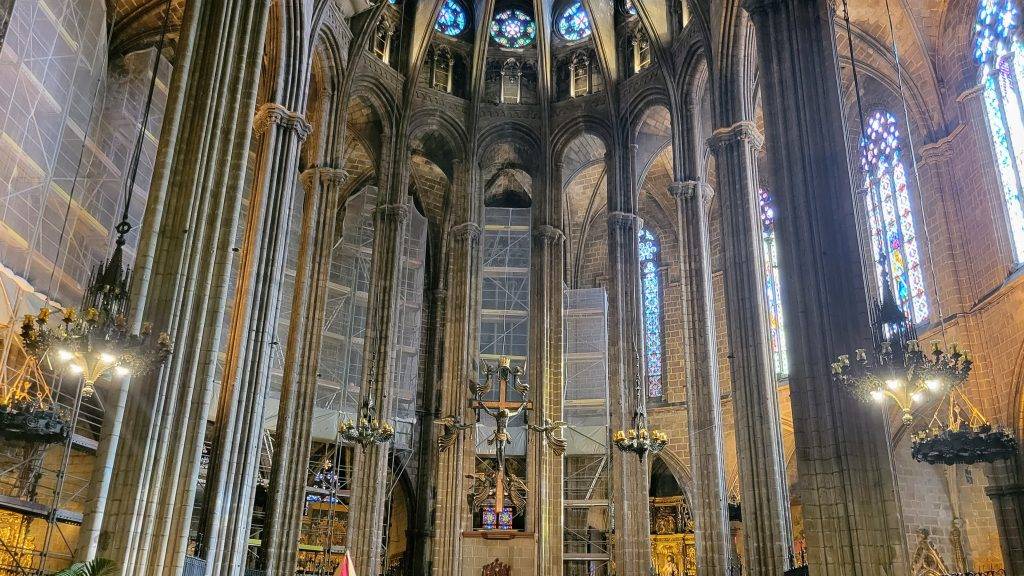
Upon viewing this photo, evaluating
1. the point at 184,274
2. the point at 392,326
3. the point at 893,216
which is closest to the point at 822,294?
the point at 184,274

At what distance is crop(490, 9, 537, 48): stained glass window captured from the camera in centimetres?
2620

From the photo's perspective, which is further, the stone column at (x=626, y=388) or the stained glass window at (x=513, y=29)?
the stained glass window at (x=513, y=29)

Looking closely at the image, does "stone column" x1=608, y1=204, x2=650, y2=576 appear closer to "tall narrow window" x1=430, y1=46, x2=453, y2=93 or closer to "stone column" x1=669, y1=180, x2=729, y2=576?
"stone column" x1=669, y1=180, x2=729, y2=576

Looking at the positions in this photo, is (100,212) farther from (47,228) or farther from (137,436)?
(137,436)

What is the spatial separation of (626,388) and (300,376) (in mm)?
7917

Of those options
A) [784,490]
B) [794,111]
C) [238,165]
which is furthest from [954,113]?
[238,165]

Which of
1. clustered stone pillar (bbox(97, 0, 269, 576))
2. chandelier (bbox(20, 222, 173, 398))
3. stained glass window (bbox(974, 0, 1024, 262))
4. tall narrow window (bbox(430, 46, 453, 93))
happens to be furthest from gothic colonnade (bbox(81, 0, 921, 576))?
stained glass window (bbox(974, 0, 1024, 262))

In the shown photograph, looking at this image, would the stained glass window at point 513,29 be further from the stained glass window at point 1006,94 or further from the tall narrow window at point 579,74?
the stained glass window at point 1006,94

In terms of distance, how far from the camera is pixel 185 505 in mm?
11594

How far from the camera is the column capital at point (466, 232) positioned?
78.2 feet

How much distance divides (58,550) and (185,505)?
751 cm

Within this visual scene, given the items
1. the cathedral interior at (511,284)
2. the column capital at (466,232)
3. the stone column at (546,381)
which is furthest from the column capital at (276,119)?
the stone column at (546,381)

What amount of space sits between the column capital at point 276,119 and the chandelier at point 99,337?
783cm

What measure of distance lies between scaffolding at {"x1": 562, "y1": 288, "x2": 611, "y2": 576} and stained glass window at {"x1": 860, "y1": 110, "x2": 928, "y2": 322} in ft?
26.9
